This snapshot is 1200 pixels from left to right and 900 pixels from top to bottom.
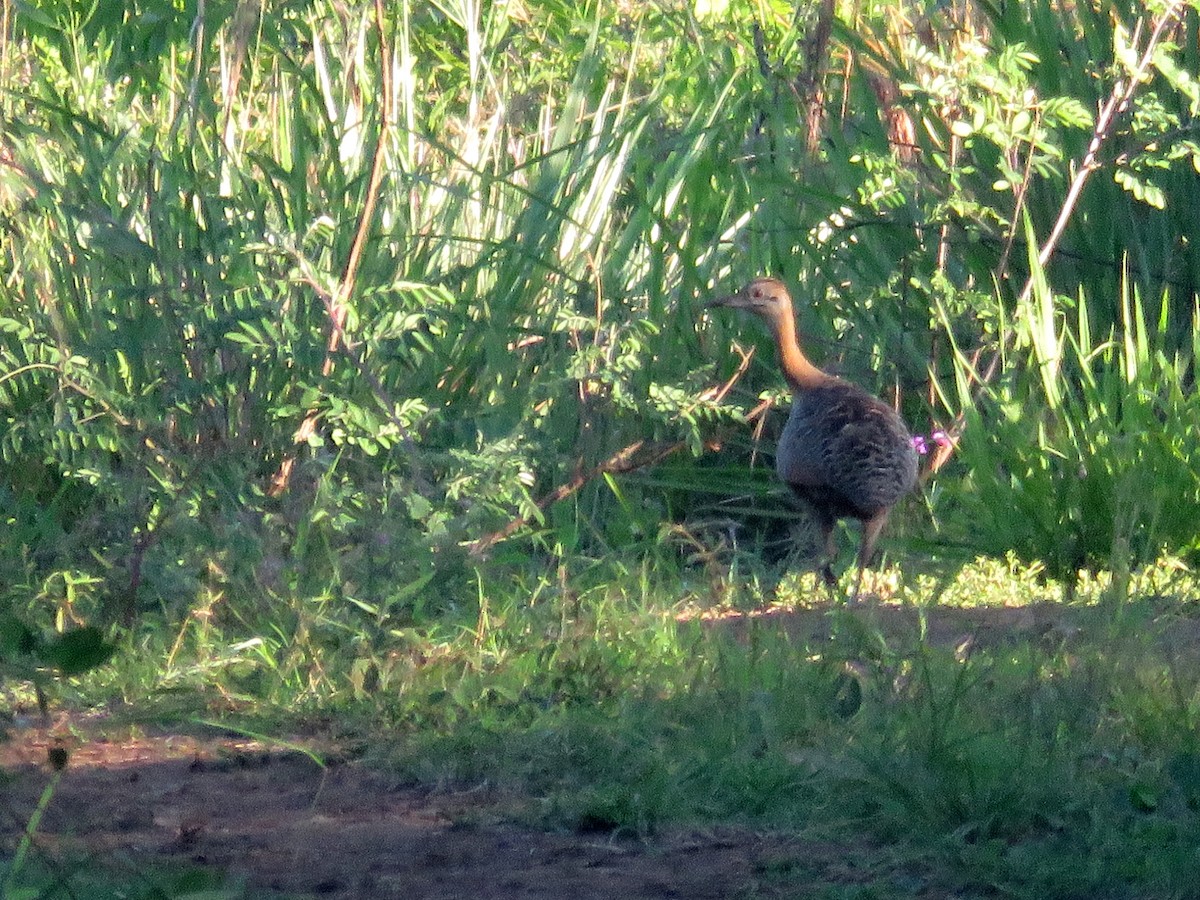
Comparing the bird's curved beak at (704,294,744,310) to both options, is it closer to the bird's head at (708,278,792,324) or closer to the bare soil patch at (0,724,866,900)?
the bird's head at (708,278,792,324)

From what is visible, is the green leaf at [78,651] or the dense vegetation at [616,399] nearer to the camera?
the green leaf at [78,651]

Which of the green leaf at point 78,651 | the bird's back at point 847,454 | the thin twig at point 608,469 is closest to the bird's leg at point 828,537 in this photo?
the bird's back at point 847,454

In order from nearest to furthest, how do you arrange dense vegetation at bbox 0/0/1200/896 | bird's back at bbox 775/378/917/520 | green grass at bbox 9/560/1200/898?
green grass at bbox 9/560/1200/898
dense vegetation at bbox 0/0/1200/896
bird's back at bbox 775/378/917/520

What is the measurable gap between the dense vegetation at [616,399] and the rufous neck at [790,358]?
0.30m

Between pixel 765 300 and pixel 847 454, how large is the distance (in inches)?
40.8

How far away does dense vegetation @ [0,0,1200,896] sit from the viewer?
155 inches

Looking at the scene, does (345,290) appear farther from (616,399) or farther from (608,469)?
(608,469)

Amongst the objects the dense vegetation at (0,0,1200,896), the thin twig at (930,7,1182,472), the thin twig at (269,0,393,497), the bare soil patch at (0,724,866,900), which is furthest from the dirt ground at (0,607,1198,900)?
the thin twig at (930,7,1182,472)

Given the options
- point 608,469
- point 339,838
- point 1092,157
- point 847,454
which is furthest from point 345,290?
point 1092,157

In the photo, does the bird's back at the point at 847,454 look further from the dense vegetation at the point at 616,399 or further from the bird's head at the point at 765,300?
the bird's head at the point at 765,300

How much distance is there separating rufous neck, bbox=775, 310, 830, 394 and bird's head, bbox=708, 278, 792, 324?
0.03 metres

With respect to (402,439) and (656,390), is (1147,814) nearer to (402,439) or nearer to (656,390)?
(402,439)

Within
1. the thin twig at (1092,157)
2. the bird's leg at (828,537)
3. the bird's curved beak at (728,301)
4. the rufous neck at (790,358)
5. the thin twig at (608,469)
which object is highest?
the thin twig at (1092,157)

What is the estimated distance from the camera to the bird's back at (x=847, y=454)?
20.3 ft
